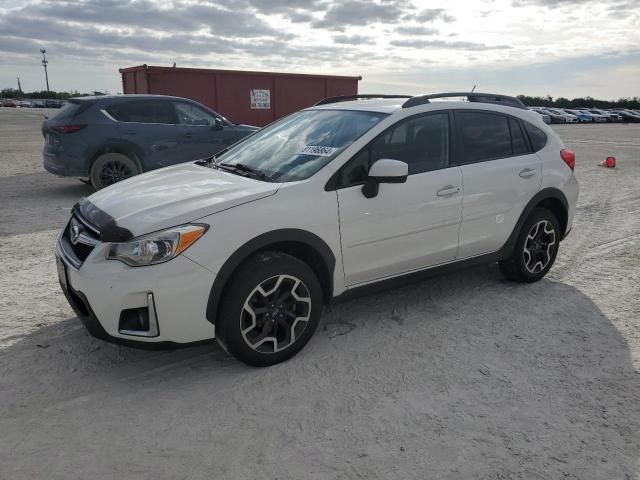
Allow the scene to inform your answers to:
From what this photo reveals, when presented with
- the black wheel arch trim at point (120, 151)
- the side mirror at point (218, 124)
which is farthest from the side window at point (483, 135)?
the black wheel arch trim at point (120, 151)

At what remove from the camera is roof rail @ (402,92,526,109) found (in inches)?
162

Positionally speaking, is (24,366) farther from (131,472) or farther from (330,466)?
(330,466)

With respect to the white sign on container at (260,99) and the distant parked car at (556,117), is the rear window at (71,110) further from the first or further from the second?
the distant parked car at (556,117)

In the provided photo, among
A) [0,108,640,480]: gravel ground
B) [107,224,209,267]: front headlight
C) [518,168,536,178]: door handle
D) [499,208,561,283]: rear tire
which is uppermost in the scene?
[518,168,536,178]: door handle

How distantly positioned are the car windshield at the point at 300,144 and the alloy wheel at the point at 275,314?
725mm

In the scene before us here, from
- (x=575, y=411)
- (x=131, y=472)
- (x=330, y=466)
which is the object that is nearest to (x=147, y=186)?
(x=131, y=472)

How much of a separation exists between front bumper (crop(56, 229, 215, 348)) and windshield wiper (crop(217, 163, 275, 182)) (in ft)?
2.95

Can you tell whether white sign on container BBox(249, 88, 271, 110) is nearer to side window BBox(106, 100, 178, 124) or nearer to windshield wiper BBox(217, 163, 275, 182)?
side window BBox(106, 100, 178, 124)

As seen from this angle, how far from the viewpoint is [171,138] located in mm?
9000

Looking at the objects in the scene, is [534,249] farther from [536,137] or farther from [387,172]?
[387,172]

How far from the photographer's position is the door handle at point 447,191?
3989 millimetres

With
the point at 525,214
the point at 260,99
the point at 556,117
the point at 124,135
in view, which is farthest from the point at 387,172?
the point at 556,117

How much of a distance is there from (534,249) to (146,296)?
3.44 meters

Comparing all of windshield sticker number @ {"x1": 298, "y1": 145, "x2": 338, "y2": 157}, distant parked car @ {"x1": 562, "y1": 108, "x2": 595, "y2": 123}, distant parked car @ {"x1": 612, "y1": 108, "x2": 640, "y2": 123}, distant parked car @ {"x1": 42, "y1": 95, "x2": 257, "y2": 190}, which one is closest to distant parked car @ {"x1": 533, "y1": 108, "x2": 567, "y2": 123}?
distant parked car @ {"x1": 562, "y1": 108, "x2": 595, "y2": 123}
